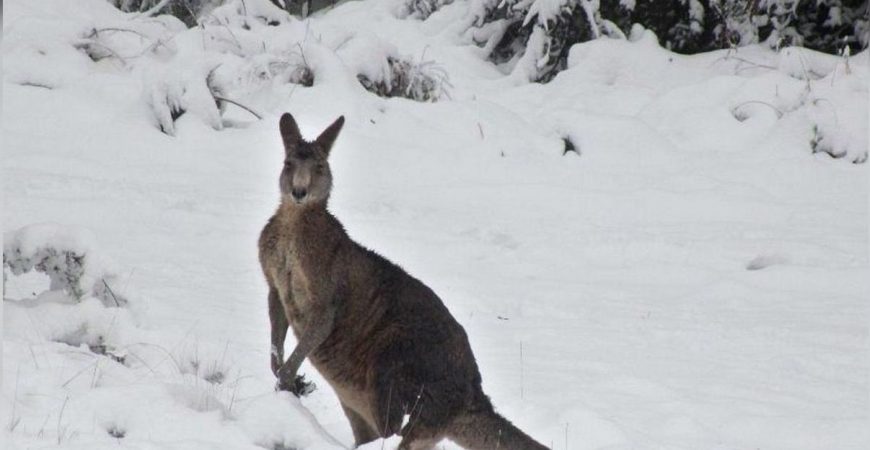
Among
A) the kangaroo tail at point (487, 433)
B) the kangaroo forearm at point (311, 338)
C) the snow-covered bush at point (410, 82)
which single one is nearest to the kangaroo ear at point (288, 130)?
the kangaroo forearm at point (311, 338)

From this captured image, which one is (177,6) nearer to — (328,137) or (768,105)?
(768,105)

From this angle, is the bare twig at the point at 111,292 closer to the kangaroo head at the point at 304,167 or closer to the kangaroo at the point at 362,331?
the kangaroo at the point at 362,331

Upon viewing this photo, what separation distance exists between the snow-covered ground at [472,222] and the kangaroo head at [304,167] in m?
0.93

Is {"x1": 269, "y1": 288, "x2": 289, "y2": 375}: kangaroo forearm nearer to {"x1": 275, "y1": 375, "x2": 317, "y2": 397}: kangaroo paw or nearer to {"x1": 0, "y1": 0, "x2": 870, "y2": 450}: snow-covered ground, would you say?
{"x1": 275, "y1": 375, "x2": 317, "y2": 397}: kangaroo paw

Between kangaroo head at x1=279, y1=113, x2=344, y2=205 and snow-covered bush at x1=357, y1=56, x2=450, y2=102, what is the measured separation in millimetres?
8243

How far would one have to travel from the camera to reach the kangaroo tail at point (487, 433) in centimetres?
543

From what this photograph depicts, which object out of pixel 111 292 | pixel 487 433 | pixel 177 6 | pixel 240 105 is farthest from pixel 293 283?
pixel 177 6

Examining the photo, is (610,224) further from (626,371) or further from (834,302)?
(626,371)

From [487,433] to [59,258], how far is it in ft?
8.55

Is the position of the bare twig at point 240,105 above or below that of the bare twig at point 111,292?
below

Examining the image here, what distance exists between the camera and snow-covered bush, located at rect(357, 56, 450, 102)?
1412 cm

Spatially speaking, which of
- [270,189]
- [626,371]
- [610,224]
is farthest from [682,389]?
[270,189]

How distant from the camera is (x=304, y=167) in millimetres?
5715

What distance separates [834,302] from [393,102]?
18.1 ft
